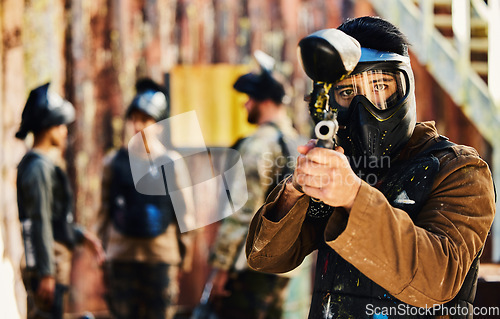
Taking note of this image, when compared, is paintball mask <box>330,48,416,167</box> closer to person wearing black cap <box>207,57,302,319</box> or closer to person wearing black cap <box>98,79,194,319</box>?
person wearing black cap <box>207,57,302,319</box>

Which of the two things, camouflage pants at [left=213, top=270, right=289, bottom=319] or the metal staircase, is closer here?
camouflage pants at [left=213, top=270, right=289, bottom=319]

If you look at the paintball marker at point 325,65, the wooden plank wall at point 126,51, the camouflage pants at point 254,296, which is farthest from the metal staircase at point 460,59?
the paintball marker at point 325,65

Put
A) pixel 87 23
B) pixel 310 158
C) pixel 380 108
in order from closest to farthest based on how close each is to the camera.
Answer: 1. pixel 310 158
2. pixel 380 108
3. pixel 87 23

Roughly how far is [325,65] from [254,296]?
321 centimetres

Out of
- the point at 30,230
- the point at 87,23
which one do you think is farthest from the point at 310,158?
the point at 87,23

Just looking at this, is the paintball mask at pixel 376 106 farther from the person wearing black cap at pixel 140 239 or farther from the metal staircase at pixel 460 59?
the metal staircase at pixel 460 59

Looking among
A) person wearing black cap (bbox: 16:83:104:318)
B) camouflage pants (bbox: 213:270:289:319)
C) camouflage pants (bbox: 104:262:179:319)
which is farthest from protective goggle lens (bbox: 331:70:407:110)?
camouflage pants (bbox: 104:262:179:319)

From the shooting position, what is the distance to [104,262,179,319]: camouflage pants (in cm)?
529

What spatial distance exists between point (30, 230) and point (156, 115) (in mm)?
1532

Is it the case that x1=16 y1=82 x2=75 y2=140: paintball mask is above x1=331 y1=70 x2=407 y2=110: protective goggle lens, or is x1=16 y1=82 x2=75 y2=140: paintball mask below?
below

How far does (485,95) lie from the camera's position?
6387 millimetres

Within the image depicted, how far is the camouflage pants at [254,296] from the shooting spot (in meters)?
4.58

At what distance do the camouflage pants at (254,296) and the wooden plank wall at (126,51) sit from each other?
6.20 ft

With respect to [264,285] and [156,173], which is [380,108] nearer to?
[264,285]
